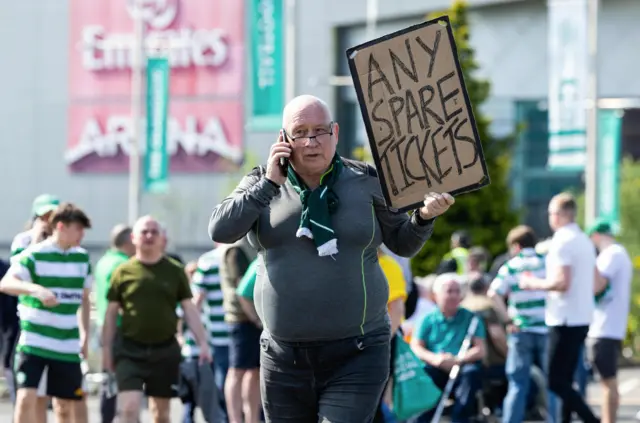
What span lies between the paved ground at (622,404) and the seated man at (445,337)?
9.24 ft

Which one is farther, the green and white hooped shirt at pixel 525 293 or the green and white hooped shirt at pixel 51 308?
the green and white hooped shirt at pixel 525 293

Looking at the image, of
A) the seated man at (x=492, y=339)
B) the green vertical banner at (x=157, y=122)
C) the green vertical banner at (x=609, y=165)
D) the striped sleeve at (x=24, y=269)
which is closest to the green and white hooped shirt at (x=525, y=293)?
the seated man at (x=492, y=339)

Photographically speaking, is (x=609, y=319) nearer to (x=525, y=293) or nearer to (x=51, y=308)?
(x=525, y=293)

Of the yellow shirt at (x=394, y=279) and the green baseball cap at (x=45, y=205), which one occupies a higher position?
the green baseball cap at (x=45, y=205)

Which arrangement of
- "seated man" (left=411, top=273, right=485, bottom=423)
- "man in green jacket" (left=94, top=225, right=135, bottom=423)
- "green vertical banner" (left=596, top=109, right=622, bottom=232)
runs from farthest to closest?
"green vertical banner" (left=596, top=109, right=622, bottom=232) → "seated man" (left=411, top=273, right=485, bottom=423) → "man in green jacket" (left=94, top=225, right=135, bottom=423)

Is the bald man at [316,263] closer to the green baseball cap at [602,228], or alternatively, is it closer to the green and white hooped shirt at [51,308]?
the green and white hooped shirt at [51,308]

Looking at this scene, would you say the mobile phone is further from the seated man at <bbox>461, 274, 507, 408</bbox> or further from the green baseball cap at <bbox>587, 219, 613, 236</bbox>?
the green baseball cap at <bbox>587, 219, 613, 236</bbox>

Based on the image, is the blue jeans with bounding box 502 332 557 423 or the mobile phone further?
the blue jeans with bounding box 502 332 557 423

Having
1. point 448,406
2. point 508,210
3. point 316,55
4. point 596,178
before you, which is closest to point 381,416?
point 448,406

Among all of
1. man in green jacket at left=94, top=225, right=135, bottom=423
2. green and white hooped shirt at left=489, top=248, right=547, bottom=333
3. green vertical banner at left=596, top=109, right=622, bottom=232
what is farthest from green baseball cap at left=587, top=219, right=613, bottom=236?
green vertical banner at left=596, top=109, right=622, bottom=232

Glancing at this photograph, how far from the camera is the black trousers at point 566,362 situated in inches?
464

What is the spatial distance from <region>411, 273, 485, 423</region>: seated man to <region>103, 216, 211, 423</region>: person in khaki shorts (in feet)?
7.43

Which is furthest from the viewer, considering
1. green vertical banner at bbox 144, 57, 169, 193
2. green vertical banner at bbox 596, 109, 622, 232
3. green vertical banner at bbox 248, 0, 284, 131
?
green vertical banner at bbox 248, 0, 284, 131

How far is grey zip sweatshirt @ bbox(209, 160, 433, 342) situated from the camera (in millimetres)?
6207
